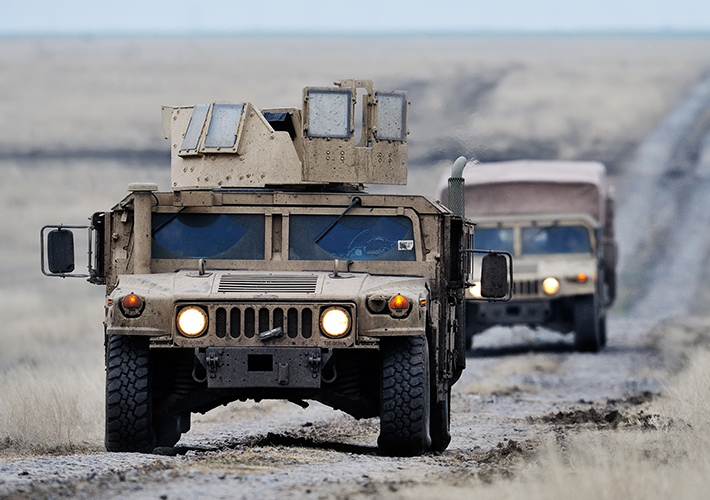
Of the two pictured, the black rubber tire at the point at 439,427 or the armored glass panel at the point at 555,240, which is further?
the armored glass panel at the point at 555,240

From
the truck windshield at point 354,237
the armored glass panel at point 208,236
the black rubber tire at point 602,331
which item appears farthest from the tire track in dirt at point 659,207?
the armored glass panel at point 208,236

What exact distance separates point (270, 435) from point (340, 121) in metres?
2.36

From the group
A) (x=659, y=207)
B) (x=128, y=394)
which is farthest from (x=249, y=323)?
(x=659, y=207)

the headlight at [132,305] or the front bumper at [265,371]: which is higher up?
the headlight at [132,305]

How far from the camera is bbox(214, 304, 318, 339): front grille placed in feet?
29.7

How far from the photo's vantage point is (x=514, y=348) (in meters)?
21.9

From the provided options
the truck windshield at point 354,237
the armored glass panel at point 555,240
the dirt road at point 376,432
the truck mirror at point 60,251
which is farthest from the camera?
the armored glass panel at point 555,240

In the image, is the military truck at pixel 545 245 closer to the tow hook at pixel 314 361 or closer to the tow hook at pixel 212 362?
the tow hook at pixel 314 361

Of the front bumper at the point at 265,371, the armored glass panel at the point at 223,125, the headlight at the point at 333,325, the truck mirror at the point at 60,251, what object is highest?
the armored glass panel at the point at 223,125

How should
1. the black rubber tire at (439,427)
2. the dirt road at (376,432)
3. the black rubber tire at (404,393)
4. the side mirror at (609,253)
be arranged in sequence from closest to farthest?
1. the dirt road at (376,432)
2. the black rubber tire at (404,393)
3. the black rubber tire at (439,427)
4. the side mirror at (609,253)

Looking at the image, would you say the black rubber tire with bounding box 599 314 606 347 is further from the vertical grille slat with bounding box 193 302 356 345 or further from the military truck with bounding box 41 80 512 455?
the vertical grille slat with bounding box 193 302 356 345

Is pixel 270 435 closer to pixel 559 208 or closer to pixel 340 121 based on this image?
pixel 340 121

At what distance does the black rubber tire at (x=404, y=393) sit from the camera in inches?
360

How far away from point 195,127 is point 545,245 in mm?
9624
